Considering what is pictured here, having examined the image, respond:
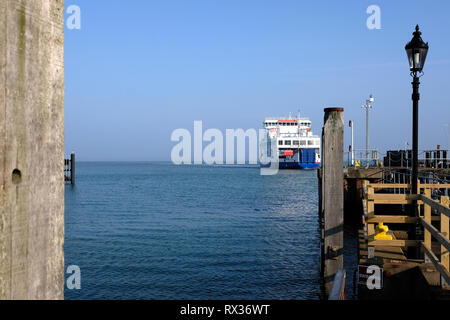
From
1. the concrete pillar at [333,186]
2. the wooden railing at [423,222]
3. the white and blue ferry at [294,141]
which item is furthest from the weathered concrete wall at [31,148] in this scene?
the white and blue ferry at [294,141]

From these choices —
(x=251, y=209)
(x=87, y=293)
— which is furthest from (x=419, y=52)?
(x=251, y=209)

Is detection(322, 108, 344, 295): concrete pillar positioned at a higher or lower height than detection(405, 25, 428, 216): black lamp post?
lower

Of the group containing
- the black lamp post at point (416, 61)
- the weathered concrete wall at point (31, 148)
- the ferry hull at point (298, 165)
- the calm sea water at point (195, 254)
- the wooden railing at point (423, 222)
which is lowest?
the calm sea water at point (195, 254)

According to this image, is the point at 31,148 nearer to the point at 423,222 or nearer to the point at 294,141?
the point at 423,222

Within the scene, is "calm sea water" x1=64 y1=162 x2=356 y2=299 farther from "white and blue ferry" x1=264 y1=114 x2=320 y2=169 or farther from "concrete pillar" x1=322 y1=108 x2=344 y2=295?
"white and blue ferry" x1=264 y1=114 x2=320 y2=169

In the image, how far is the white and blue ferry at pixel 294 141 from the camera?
10125 cm

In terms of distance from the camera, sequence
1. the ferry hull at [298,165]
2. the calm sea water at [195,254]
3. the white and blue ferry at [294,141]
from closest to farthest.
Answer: the calm sea water at [195,254], the white and blue ferry at [294,141], the ferry hull at [298,165]

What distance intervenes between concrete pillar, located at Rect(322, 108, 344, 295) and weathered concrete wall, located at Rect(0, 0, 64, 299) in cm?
667

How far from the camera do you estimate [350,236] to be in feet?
67.1

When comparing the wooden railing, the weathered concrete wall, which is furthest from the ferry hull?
the weathered concrete wall

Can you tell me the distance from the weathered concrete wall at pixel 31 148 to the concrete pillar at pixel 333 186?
667 cm

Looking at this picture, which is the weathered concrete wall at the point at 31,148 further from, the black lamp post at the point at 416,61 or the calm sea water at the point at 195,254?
the calm sea water at the point at 195,254

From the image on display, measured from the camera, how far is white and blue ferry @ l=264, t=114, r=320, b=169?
101 metres
